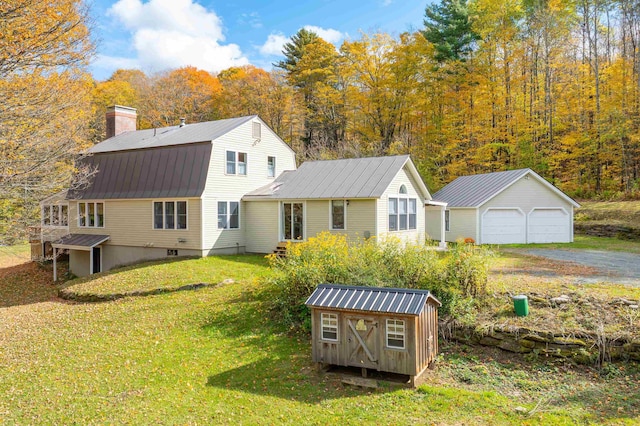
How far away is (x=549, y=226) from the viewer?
2223cm

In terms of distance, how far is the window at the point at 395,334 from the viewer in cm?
736

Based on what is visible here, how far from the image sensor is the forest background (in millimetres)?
27531

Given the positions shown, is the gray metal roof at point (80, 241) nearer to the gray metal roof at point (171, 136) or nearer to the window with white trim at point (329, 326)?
the gray metal roof at point (171, 136)

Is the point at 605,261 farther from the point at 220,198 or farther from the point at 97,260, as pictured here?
the point at 97,260

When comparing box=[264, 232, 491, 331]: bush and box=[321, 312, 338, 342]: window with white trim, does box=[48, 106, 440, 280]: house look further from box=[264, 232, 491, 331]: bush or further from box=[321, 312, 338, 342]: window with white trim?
box=[321, 312, 338, 342]: window with white trim

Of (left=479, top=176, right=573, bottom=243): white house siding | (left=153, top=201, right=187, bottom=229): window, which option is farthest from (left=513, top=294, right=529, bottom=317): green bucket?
(left=153, top=201, right=187, bottom=229): window

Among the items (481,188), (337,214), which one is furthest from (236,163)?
(481,188)

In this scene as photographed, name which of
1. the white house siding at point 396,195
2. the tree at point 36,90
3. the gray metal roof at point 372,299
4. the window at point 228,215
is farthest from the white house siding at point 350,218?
the tree at point 36,90

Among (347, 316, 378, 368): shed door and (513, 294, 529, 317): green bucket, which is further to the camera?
(513, 294, 529, 317): green bucket

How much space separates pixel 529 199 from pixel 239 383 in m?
19.4

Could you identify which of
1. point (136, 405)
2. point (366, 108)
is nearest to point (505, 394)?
point (136, 405)

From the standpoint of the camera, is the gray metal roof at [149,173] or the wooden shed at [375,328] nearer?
the wooden shed at [375,328]

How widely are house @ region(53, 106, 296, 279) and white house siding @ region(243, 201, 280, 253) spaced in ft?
0.91

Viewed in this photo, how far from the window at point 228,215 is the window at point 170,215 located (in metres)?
1.50
